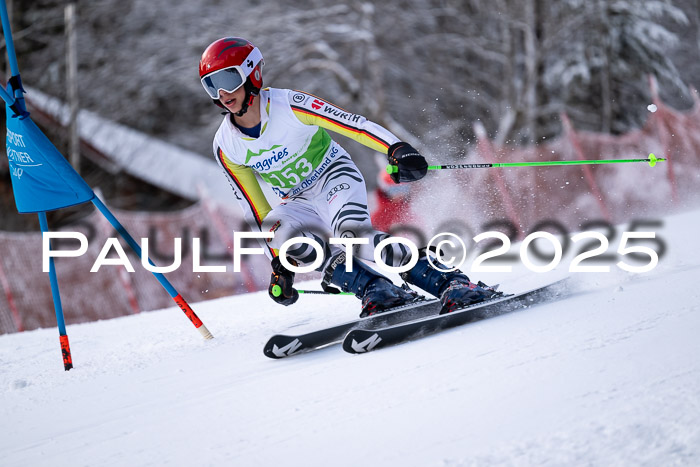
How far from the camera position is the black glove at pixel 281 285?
4113 millimetres

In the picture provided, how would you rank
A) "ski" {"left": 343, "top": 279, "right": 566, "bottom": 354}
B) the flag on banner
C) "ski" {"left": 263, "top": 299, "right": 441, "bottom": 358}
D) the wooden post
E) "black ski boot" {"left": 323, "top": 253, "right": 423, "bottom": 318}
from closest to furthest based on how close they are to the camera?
"ski" {"left": 343, "top": 279, "right": 566, "bottom": 354}, "ski" {"left": 263, "top": 299, "right": 441, "bottom": 358}, "black ski boot" {"left": 323, "top": 253, "right": 423, "bottom": 318}, the flag on banner, the wooden post

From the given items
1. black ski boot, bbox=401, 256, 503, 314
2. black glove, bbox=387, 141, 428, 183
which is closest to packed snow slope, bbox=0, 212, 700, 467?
black ski boot, bbox=401, 256, 503, 314

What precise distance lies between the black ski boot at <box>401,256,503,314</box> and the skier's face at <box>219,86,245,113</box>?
1294 millimetres

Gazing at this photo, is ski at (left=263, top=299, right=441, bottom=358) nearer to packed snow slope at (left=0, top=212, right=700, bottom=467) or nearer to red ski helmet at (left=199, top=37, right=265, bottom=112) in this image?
packed snow slope at (left=0, top=212, right=700, bottom=467)

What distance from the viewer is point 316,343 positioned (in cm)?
379

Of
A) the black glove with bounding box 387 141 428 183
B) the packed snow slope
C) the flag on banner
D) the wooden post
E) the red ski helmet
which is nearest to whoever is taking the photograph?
the packed snow slope

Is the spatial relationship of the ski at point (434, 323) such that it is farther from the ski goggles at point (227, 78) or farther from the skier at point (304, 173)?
the ski goggles at point (227, 78)

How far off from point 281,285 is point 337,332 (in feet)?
1.52

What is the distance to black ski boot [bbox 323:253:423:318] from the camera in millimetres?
4035

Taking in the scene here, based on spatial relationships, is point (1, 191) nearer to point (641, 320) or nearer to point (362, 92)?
point (362, 92)

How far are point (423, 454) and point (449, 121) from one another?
58.5 feet

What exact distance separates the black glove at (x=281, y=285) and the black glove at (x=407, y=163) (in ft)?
2.79

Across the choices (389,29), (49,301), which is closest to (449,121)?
(389,29)

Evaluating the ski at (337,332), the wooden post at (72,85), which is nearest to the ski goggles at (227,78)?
the ski at (337,332)
